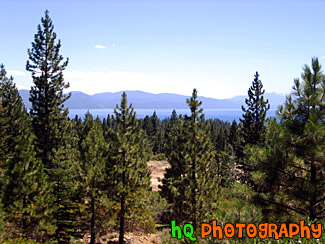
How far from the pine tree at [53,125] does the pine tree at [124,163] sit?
3.62 m

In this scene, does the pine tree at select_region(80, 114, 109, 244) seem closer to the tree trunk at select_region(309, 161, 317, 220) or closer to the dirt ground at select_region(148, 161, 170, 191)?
the tree trunk at select_region(309, 161, 317, 220)

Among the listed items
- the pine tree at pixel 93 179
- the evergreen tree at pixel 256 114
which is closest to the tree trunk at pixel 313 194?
the pine tree at pixel 93 179

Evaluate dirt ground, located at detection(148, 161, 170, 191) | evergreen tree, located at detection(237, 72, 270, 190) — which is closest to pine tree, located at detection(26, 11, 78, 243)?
evergreen tree, located at detection(237, 72, 270, 190)

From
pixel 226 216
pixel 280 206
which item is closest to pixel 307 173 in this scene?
pixel 280 206

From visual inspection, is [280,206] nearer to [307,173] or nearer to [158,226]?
[307,173]

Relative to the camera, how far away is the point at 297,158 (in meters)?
7.49

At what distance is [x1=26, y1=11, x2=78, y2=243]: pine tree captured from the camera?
1816 centimetres

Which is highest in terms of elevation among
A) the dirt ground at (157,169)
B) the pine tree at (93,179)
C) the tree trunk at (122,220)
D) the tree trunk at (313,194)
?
the tree trunk at (313,194)

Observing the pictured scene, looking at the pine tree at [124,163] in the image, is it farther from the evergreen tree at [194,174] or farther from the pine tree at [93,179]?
the evergreen tree at [194,174]

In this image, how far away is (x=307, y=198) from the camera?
738 centimetres

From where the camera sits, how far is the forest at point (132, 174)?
7.29 metres

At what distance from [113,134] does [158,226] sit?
12515mm

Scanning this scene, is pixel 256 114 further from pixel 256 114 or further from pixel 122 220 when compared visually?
pixel 122 220

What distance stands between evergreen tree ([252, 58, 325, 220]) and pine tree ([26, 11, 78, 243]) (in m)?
14.4
